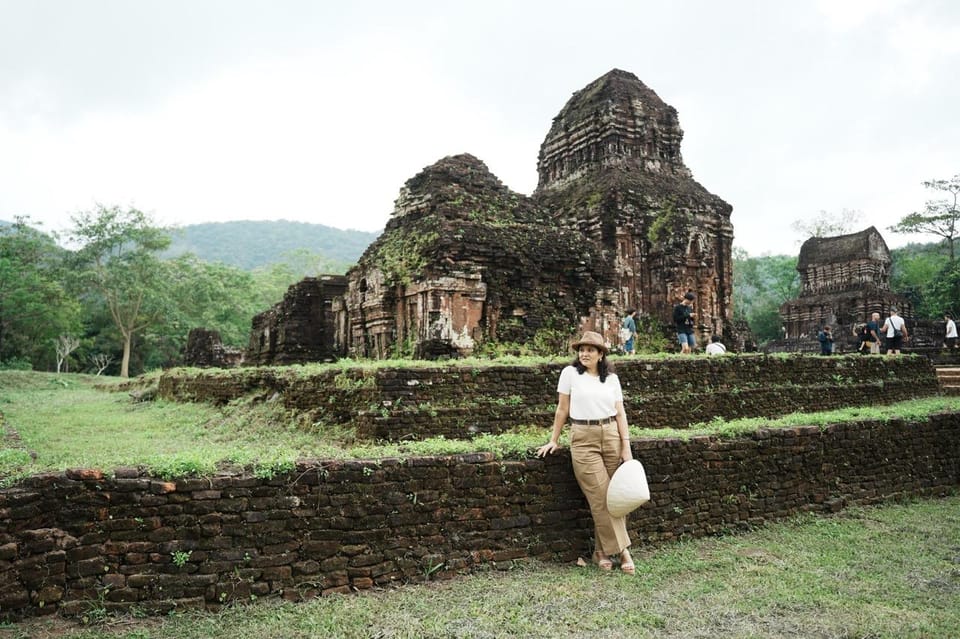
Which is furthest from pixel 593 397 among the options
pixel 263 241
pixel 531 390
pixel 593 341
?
pixel 263 241

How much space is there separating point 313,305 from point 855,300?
2906 centimetres

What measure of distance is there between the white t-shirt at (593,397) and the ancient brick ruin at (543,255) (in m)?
7.19

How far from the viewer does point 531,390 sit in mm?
9164

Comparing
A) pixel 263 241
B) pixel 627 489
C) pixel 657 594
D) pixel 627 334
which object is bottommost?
pixel 657 594

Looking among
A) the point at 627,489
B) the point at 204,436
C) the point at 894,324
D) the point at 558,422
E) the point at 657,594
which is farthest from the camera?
the point at 894,324

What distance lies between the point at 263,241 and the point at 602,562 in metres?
136

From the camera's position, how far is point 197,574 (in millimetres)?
3957

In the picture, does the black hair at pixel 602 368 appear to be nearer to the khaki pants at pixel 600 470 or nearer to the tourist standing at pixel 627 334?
the khaki pants at pixel 600 470

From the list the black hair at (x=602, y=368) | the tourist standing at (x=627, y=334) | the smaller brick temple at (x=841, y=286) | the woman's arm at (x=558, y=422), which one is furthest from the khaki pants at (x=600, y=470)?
the smaller brick temple at (x=841, y=286)

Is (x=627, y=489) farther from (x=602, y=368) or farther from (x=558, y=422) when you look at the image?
(x=602, y=368)

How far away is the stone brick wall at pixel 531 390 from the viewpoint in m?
8.37

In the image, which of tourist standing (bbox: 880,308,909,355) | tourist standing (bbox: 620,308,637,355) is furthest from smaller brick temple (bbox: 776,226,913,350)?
tourist standing (bbox: 620,308,637,355)

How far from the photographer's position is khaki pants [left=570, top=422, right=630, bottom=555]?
16.3 feet

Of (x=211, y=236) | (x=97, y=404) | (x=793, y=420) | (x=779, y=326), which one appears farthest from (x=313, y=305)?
(x=211, y=236)
